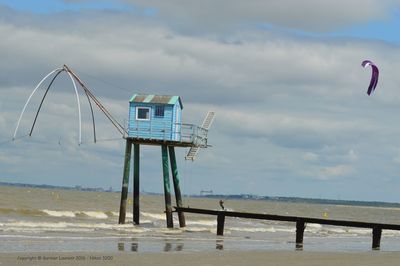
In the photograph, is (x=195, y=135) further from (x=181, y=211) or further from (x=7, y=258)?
(x=7, y=258)

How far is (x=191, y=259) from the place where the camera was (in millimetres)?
20156

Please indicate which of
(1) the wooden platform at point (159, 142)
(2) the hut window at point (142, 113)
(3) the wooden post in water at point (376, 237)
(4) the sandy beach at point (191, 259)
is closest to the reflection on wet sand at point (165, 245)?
(4) the sandy beach at point (191, 259)

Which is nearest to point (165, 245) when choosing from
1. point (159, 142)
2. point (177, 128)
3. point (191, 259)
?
point (191, 259)

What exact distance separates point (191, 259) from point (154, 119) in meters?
15.9

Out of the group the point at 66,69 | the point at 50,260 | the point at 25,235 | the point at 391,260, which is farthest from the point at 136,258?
the point at 66,69

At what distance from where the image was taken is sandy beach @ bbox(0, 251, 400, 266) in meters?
18.8

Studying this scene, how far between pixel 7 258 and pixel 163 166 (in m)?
17.5

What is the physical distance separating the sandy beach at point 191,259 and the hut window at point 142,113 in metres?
13.8

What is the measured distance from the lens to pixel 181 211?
3594 centimetres

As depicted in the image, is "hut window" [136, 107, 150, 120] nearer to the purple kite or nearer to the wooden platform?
the wooden platform

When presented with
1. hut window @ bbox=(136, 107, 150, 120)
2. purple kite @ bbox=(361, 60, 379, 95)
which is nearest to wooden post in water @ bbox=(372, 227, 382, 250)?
purple kite @ bbox=(361, 60, 379, 95)

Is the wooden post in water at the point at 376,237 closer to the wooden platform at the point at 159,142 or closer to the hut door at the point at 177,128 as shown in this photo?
the wooden platform at the point at 159,142

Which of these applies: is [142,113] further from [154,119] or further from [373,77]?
[373,77]

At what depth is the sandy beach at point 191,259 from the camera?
18781mm
